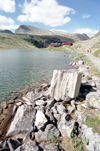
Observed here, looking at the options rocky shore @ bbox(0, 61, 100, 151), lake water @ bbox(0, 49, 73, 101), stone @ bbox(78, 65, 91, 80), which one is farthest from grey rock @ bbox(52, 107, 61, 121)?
stone @ bbox(78, 65, 91, 80)

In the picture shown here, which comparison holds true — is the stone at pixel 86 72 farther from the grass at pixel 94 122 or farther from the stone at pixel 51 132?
the stone at pixel 51 132

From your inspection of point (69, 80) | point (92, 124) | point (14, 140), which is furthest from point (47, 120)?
point (69, 80)

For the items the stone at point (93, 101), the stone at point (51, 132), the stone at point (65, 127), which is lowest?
the stone at point (51, 132)

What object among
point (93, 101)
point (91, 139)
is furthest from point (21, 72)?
point (91, 139)

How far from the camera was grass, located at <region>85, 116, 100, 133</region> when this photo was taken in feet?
23.2

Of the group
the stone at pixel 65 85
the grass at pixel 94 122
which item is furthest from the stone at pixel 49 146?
the stone at pixel 65 85

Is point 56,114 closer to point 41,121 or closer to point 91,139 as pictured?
point 41,121

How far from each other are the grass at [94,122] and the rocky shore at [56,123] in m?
0.07

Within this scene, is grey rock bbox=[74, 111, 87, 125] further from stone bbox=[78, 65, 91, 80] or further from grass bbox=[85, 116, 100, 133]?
stone bbox=[78, 65, 91, 80]

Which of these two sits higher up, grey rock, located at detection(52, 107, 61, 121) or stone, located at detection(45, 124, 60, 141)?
grey rock, located at detection(52, 107, 61, 121)

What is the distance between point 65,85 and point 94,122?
4911 millimetres

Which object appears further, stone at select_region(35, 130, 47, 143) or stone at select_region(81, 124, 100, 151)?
stone at select_region(35, 130, 47, 143)

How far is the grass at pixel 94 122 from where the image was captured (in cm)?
706

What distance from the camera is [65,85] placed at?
1164 centimetres
